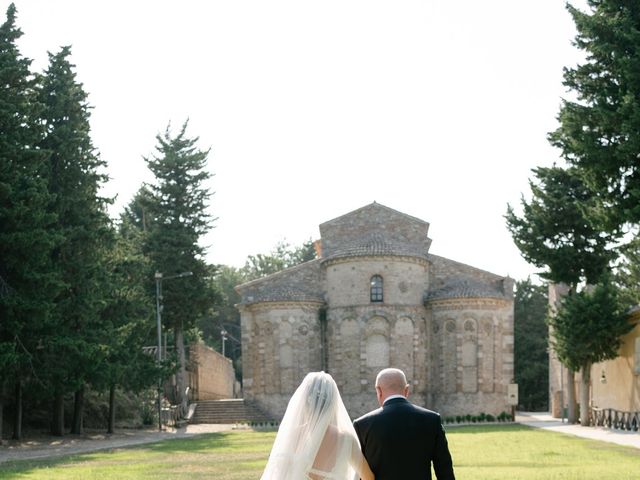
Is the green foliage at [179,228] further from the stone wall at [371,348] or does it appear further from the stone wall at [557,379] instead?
the stone wall at [557,379]

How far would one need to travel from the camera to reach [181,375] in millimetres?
56812

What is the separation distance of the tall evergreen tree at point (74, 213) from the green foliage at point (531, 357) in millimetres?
43287

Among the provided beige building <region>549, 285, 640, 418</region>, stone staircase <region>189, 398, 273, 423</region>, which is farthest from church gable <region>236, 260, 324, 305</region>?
beige building <region>549, 285, 640, 418</region>

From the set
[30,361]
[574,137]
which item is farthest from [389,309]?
[574,137]

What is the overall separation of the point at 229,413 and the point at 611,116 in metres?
38.6

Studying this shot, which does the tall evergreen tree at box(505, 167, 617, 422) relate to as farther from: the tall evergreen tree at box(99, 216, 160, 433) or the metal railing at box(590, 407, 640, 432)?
the tall evergreen tree at box(99, 216, 160, 433)

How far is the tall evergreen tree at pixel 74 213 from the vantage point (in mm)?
36125

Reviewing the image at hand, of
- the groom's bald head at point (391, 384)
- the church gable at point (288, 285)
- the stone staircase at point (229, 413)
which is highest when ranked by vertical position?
the church gable at point (288, 285)

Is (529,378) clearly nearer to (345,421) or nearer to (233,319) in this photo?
(233,319)

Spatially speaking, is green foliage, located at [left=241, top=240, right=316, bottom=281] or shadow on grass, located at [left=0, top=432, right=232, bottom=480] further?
green foliage, located at [left=241, top=240, right=316, bottom=281]

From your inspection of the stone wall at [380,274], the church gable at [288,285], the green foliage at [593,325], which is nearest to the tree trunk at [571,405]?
the green foliage at [593,325]

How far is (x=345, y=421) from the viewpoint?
676cm

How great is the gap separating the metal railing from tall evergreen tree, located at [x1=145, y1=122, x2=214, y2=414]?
76.4 feet

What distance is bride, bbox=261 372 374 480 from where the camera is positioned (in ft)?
21.6
